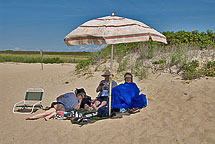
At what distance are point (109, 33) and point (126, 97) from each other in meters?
2.14

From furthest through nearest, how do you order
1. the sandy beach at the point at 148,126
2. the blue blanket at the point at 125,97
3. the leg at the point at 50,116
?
1. the blue blanket at the point at 125,97
2. the leg at the point at 50,116
3. the sandy beach at the point at 148,126

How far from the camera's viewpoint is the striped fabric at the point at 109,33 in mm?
4363

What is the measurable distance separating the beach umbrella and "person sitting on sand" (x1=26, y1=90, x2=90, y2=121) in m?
1.73

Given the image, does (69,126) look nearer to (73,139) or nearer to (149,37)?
(73,139)

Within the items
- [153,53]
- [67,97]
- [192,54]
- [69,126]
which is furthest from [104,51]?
[69,126]

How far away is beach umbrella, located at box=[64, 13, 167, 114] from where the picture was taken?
14.3 ft

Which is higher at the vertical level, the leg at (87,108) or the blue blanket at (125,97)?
the blue blanket at (125,97)

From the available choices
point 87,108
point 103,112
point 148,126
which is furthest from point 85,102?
point 148,126

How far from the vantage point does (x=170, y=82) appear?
8.79m

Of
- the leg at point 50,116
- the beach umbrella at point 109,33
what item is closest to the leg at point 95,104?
the leg at point 50,116

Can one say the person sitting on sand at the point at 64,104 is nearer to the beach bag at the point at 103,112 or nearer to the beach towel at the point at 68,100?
the beach towel at the point at 68,100

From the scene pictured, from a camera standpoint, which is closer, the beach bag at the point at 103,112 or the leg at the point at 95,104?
the beach bag at the point at 103,112

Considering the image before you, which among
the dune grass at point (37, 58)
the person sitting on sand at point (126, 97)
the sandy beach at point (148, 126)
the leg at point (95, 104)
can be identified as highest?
the dune grass at point (37, 58)

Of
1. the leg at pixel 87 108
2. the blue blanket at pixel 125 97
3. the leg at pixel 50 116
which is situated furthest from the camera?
the leg at pixel 87 108
